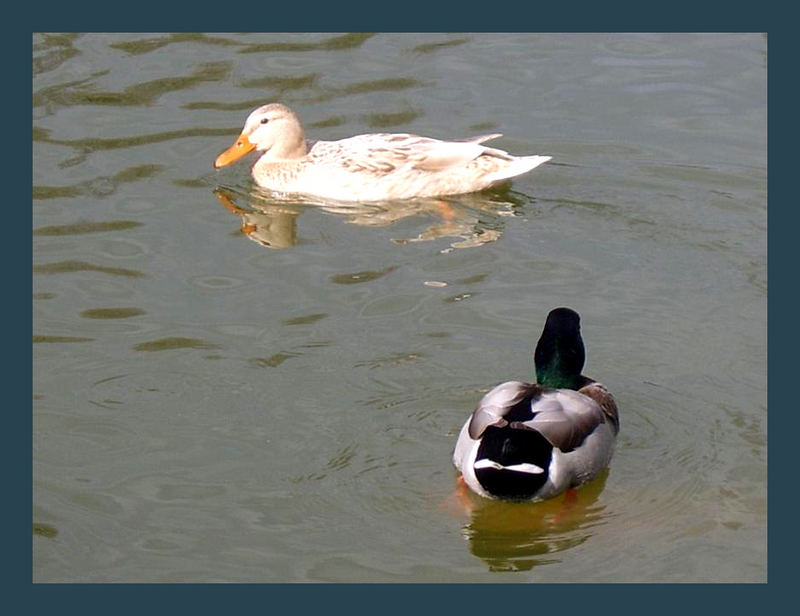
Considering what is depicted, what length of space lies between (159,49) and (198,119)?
164 centimetres

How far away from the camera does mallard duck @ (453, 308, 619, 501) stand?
777cm

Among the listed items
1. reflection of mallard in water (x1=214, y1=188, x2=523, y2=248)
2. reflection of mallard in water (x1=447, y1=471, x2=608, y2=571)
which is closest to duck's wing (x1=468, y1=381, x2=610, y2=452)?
reflection of mallard in water (x1=447, y1=471, x2=608, y2=571)

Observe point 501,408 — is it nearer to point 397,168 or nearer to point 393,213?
point 393,213

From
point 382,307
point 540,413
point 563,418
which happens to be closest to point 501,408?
point 540,413

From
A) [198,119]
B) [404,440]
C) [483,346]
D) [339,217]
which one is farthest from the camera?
[198,119]

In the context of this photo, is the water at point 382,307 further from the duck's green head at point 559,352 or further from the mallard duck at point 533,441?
the duck's green head at point 559,352

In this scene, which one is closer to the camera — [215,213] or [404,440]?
[404,440]

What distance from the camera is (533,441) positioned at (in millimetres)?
7855

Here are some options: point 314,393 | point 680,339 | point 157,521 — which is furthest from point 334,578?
point 680,339

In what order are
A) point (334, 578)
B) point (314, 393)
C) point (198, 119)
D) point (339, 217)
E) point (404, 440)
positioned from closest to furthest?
point (334, 578), point (404, 440), point (314, 393), point (339, 217), point (198, 119)

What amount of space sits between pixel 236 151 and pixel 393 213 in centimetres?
157

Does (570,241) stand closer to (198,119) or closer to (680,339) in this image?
(680,339)

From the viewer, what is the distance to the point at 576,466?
316 inches

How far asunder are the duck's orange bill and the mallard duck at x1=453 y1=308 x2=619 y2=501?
198 inches
